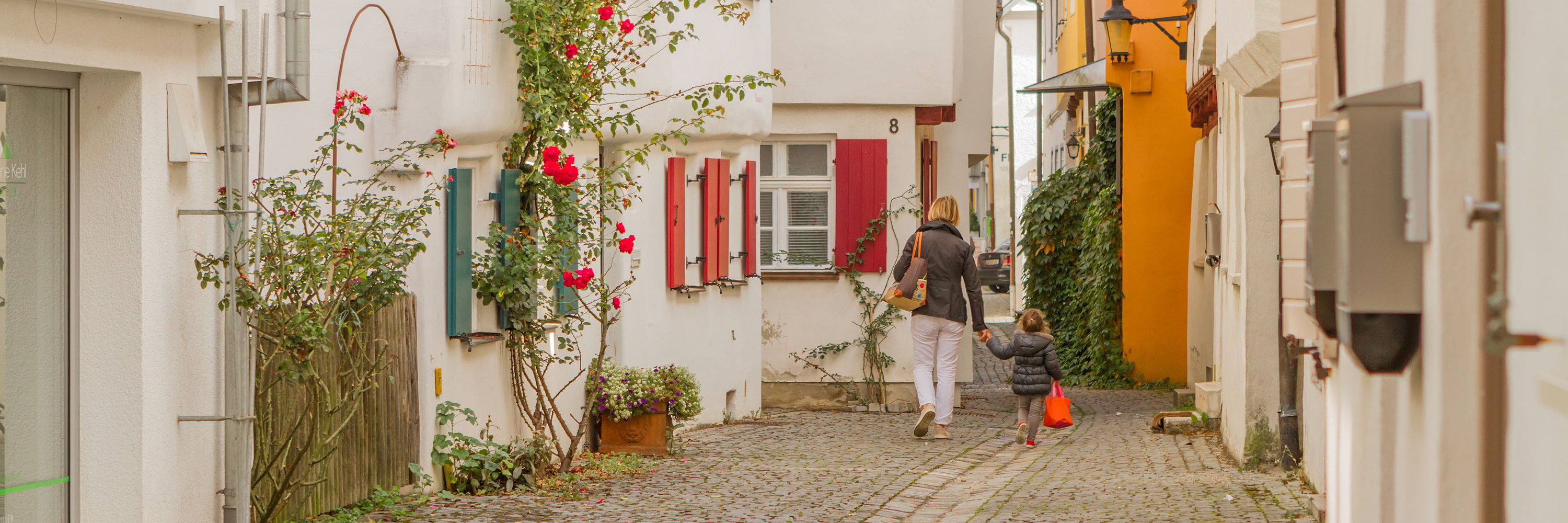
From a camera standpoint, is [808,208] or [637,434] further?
[808,208]

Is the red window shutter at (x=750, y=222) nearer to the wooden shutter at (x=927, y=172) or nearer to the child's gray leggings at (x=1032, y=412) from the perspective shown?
the wooden shutter at (x=927, y=172)

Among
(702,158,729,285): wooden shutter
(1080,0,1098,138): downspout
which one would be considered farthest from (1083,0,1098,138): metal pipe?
(702,158,729,285): wooden shutter

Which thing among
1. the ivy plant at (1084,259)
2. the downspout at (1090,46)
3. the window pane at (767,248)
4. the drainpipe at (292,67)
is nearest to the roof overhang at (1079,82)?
the ivy plant at (1084,259)

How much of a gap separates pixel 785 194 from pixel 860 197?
0.75 metres

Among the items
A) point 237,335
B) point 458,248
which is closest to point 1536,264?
point 237,335

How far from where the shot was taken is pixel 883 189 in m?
13.1

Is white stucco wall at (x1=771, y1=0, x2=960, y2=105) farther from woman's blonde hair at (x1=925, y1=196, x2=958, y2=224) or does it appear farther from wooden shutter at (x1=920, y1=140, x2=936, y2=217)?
woman's blonde hair at (x1=925, y1=196, x2=958, y2=224)

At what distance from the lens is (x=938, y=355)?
1041 centimetres

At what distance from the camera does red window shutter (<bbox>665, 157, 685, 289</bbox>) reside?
10.5 meters

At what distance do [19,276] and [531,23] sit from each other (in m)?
3.23

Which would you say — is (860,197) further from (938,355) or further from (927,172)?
(938,355)

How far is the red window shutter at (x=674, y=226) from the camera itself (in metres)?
10.5

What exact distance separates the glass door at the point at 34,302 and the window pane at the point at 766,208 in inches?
344

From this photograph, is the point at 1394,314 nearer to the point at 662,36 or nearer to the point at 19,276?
the point at 19,276
